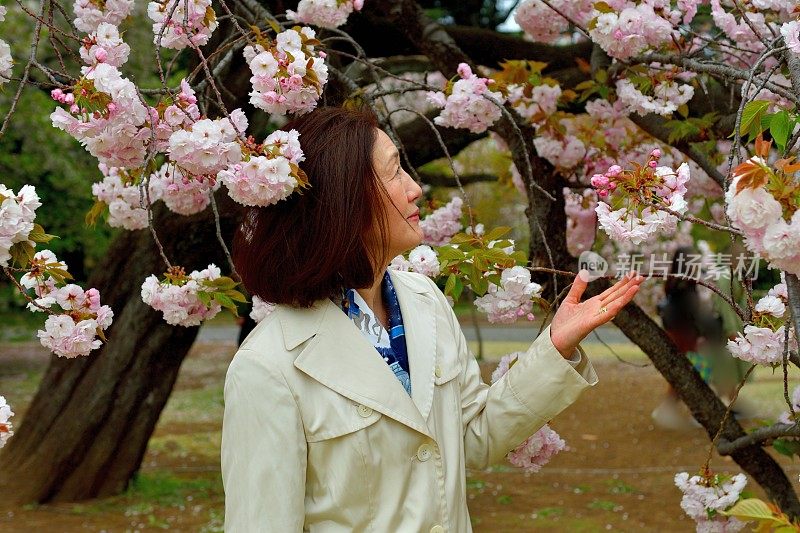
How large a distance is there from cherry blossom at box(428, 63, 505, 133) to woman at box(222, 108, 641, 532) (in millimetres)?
1103

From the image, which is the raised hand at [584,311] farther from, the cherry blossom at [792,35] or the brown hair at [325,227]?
the cherry blossom at [792,35]

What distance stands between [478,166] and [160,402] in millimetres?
10810

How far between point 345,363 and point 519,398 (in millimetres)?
364

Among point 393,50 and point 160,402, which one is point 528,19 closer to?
point 393,50

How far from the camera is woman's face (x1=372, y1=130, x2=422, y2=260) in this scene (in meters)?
1.79

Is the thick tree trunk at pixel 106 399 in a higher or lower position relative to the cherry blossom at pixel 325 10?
lower

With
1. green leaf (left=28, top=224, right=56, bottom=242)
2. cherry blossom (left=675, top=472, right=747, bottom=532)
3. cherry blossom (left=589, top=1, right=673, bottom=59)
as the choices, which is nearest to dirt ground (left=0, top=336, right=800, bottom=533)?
cherry blossom (left=675, top=472, right=747, bottom=532)

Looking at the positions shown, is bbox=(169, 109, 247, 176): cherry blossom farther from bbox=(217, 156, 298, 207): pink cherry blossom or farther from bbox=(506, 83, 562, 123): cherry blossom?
bbox=(506, 83, 562, 123): cherry blossom

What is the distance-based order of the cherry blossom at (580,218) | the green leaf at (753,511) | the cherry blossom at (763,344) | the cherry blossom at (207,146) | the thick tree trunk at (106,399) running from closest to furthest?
the green leaf at (753,511) < the cherry blossom at (207,146) < the cherry blossom at (763,344) < the cherry blossom at (580,218) < the thick tree trunk at (106,399)

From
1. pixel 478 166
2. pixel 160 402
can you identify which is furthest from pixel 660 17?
pixel 478 166

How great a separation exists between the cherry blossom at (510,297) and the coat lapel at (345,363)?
704 mm

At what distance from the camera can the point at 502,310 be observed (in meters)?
2.50

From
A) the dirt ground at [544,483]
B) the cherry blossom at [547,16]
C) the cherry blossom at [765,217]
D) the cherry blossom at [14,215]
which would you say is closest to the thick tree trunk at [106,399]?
the dirt ground at [544,483]

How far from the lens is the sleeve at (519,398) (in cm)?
184
